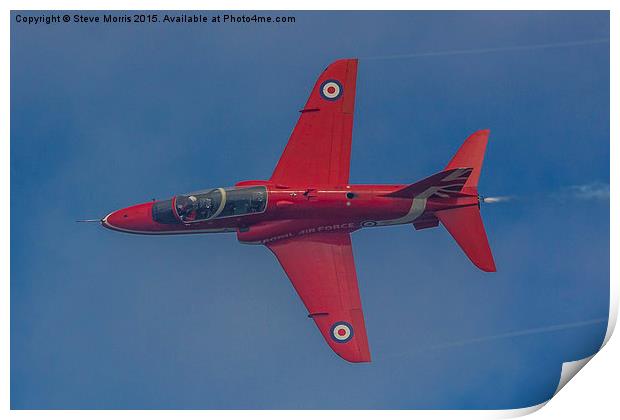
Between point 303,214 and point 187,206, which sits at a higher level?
point 187,206

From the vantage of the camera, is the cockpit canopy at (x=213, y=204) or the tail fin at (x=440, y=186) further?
the cockpit canopy at (x=213, y=204)

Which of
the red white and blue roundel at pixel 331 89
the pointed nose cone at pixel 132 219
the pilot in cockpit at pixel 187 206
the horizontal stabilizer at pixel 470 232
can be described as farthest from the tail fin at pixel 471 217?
the pointed nose cone at pixel 132 219

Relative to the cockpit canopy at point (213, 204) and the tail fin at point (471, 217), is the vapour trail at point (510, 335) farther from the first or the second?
the cockpit canopy at point (213, 204)

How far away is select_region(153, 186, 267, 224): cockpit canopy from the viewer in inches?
647

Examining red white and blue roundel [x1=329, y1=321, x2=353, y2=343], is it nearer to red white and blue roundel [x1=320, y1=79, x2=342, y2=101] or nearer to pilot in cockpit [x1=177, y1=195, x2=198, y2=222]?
pilot in cockpit [x1=177, y1=195, x2=198, y2=222]

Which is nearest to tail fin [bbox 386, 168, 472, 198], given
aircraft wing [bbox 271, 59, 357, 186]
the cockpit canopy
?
aircraft wing [bbox 271, 59, 357, 186]

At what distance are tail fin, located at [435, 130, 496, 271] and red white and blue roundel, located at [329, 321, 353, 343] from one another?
2.51 m

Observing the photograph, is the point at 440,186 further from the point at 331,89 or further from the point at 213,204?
the point at 213,204

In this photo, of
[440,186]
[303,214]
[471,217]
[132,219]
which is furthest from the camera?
[132,219]

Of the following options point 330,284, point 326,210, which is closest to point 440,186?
point 326,210

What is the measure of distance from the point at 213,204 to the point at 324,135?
2426 mm

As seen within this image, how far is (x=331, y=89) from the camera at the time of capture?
55.3 feet

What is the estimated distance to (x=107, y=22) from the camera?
1662 cm

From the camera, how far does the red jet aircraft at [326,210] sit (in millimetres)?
16312
